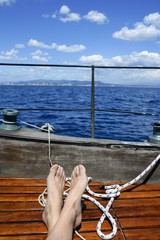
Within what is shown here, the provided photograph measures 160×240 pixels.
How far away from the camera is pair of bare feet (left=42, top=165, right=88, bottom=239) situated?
1.78 m

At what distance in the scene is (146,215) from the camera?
2322 mm

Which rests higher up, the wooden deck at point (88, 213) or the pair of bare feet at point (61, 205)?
the pair of bare feet at point (61, 205)

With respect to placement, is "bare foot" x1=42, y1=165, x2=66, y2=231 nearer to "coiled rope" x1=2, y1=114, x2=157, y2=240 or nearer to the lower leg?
the lower leg

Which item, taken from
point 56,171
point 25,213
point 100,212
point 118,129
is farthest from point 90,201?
point 118,129

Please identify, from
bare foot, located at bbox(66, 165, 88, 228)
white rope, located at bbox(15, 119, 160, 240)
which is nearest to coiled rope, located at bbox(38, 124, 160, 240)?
white rope, located at bbox(15, 119, 160, 240)

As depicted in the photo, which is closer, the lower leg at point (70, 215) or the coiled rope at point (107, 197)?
the lower leg at point (70, 215)

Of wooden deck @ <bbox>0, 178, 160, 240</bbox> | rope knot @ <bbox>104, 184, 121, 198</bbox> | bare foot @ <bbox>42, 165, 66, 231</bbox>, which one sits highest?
bare foot @ <bbox>42, 165, 66, 231</bbox>

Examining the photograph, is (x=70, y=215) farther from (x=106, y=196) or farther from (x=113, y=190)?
(x=113, y=190)

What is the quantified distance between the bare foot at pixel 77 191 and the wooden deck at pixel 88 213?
15 cm

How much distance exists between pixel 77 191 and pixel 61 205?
6.0 inches

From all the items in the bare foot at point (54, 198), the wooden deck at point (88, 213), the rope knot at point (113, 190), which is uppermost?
the bare foot at point (54, 198)

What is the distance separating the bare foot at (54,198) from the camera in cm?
195

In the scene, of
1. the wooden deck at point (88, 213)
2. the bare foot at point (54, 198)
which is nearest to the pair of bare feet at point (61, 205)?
the bare foot at point (54, 198)

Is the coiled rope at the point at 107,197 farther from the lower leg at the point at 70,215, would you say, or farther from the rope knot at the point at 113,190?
the lower leg at the point at 70,215
